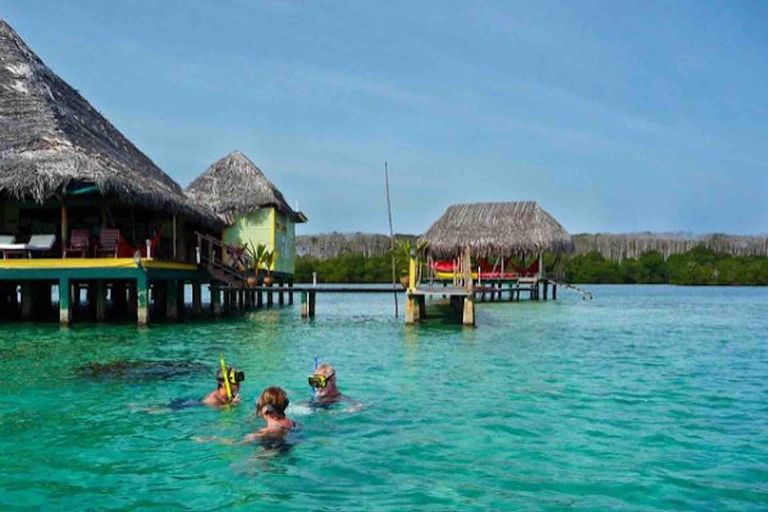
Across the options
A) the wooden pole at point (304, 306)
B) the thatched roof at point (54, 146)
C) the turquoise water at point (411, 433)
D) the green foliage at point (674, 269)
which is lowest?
the turquoise water at point (411, 433)

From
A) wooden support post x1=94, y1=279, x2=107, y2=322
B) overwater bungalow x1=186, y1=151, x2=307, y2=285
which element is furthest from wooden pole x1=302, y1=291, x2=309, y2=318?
wooden support post x1=94, y1=279, x2=107, y2=322

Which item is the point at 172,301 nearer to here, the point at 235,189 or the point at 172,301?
the point at 172,301

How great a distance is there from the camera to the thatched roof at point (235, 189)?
2839 cm

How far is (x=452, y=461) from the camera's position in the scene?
663cm

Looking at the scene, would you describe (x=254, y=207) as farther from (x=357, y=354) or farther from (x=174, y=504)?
(x=174, y=504)

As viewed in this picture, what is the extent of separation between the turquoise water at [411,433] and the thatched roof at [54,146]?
163 inches

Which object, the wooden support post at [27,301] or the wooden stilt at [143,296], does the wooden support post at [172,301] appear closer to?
the wooden stilt at [143,296]

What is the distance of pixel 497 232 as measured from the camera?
4075cm

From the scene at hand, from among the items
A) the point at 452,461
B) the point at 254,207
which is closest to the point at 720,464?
the point at 452,461

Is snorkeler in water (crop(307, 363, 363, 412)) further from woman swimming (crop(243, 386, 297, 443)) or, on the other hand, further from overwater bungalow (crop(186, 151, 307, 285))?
overwater bungalow (crop(186, 151, 307, 285))

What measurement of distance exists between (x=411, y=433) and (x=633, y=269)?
68.9 metres

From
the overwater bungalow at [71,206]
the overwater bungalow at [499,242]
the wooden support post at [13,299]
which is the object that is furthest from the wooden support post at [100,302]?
the overwater bungalow at [499,242]

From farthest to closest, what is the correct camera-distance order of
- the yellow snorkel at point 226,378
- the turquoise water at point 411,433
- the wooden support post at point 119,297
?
the wooden support post at point 119,297 < the yellow snorkel at point 226,378 < the turquoise water at point 411,433

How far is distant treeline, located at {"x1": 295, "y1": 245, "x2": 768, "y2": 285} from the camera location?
6412 centimetres
